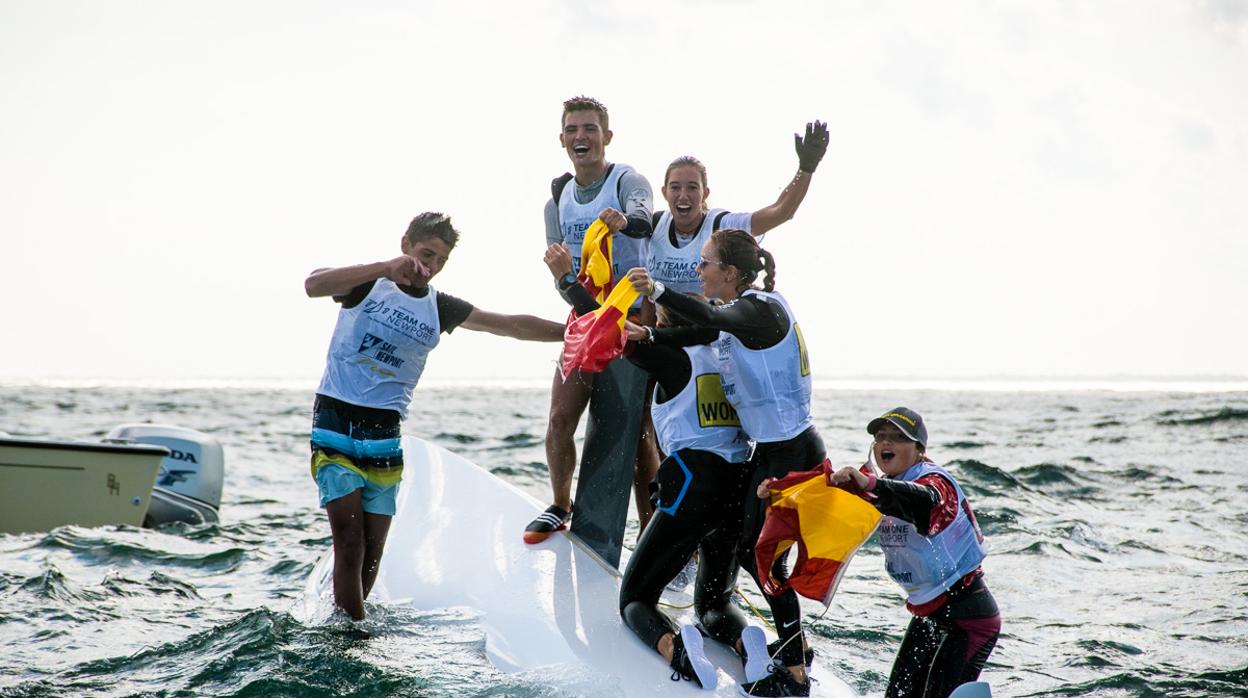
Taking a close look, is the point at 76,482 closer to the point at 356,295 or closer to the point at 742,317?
the point at 356,295

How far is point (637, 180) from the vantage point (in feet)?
18.5

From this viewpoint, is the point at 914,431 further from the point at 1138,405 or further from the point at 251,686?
the point at 1138,405

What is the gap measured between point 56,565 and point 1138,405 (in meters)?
34.1

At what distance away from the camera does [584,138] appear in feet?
18.5

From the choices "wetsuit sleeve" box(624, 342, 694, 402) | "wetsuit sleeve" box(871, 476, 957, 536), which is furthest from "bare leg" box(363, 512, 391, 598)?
"wetsuit sleeve" box(871, 476, 957, 536)

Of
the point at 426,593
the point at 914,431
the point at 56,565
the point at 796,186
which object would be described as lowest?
the point at 56,565

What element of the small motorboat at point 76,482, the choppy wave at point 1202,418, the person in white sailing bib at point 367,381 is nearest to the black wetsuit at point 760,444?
the person in white sailing bib at point 367,381

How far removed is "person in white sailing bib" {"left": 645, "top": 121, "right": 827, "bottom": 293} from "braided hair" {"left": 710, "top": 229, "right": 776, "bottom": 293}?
34.0 inches

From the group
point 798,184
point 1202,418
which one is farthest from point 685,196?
point 1202,418

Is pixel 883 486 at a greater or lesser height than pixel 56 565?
greater

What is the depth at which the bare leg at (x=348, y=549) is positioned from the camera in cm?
533

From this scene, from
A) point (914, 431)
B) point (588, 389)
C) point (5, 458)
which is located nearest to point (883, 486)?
point (914, 431)

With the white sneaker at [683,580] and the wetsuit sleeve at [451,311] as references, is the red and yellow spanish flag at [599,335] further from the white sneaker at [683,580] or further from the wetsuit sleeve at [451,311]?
the white sneaker at [683,580]

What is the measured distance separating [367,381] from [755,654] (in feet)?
7.43
